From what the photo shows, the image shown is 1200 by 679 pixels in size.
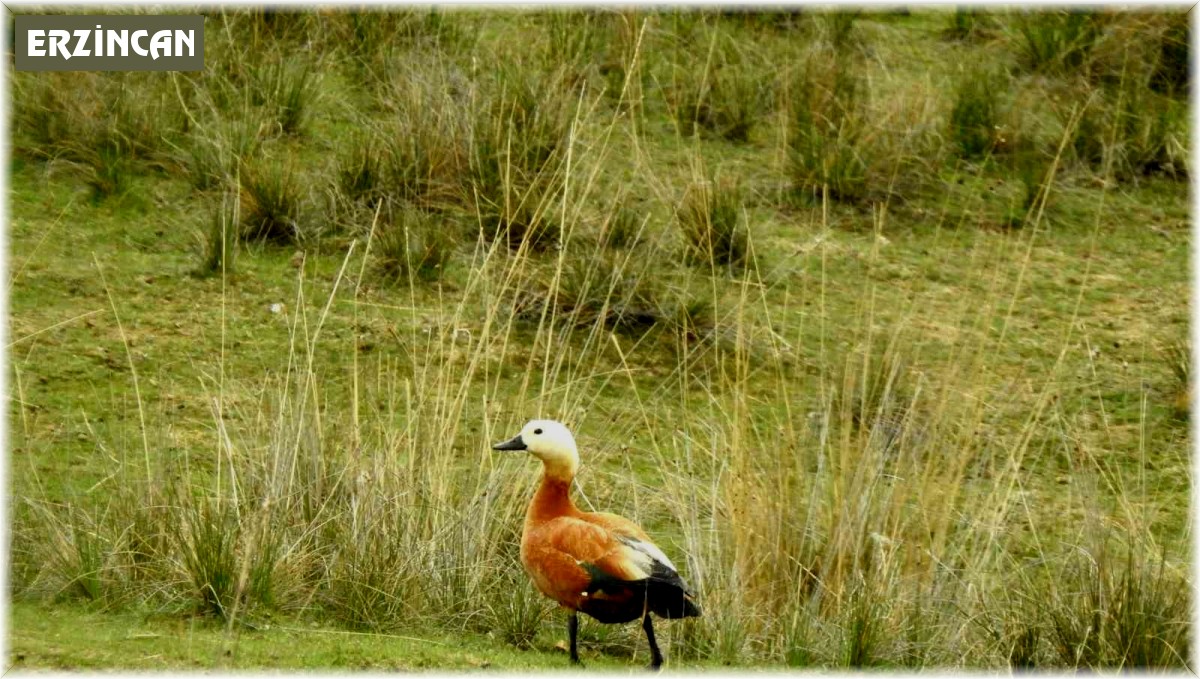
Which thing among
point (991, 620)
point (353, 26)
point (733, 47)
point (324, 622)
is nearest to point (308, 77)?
point (353, 26)

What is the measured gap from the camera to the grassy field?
4371mm

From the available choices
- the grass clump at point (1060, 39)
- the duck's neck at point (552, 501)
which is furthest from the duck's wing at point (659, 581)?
the grass clump at point (1060, 39)

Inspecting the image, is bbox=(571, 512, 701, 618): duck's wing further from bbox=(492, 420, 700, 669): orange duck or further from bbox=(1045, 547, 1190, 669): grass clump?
bbox=(1045, 547, 1190, 669): grass clump

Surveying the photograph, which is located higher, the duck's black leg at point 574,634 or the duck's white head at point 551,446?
the duck's white head at point 551,446

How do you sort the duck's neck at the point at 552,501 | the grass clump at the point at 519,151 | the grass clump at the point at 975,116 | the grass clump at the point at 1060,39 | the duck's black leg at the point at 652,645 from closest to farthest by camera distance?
the duck's black leg at the point at 652,645 → the duck's neck at the point at 552,501 → the grass clump at the point at 519,151 → the grass clump at the point at 975,116 → the grass clump at the point at 1060,39

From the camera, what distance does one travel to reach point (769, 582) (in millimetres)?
4547

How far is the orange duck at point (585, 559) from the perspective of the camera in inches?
145

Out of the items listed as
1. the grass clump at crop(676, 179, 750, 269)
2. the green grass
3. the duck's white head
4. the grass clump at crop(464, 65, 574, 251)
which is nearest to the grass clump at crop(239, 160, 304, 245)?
the grass clump at crop(464, 65, 574, 251)

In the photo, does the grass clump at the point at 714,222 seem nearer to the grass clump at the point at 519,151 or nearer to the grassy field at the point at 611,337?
the grassy field at the point at 611,337

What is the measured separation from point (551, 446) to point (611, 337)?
1.54 meters

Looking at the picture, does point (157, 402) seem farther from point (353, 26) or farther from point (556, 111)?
point (353, 26)

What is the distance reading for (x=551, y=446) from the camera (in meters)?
3.86

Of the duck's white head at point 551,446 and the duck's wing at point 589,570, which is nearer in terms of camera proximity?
the duck's wing at point 589,570

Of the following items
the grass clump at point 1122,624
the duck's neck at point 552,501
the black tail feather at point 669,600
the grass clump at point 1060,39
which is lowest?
the grass clump at point 1122,624
